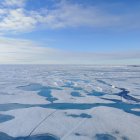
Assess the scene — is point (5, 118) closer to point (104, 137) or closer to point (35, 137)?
point (35, 137)

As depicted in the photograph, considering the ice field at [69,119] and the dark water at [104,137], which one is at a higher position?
the ice field at [69,119]

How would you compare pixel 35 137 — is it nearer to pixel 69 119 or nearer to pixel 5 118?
pixel 69 119

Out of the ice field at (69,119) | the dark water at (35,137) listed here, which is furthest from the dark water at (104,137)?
the dark water at (35,137)

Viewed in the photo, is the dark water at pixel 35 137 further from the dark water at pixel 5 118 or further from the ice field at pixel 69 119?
the dark water at pixel 5 118

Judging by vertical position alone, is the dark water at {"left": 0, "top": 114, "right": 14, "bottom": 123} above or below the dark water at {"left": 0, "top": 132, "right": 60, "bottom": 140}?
above

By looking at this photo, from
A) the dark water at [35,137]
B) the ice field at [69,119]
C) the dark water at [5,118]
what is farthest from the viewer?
the dark water at [5,118]

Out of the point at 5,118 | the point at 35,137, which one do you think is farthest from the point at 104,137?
the point at 5,118

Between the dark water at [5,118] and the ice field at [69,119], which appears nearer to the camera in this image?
the ice field at [69,119]

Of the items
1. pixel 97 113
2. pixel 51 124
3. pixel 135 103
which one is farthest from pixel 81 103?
pixel 51 124

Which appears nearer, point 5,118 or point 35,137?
point 35,137

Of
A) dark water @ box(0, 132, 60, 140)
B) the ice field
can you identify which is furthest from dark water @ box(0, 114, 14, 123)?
dark water @ box(0, 132, 60, 140)

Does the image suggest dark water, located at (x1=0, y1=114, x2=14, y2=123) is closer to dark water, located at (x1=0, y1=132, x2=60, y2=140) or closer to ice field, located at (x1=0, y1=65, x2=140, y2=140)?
ice field, located at (x1=0, y1=65, x2=140, y2=140)

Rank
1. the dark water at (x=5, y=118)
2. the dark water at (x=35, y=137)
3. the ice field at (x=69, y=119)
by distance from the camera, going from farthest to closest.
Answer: the dark water at (x=5, y=118), the ice field at (x=69, y=119), the dark water at (x=35, y=137)

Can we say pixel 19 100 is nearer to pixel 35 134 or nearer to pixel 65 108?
pixel 65 108
